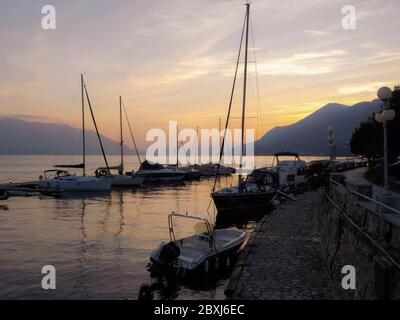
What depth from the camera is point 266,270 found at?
13.9 m

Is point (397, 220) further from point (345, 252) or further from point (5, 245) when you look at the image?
point (5, 245)

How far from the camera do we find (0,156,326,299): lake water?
49.1 feet

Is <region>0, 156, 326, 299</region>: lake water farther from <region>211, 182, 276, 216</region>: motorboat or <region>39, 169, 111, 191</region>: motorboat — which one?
<region>39, 169, 111, 191</region>: motorboat

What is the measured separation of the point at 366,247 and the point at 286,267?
465 centimetres

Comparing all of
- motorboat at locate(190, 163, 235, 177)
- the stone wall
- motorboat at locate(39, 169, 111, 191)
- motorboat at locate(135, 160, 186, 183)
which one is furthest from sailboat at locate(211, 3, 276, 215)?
motorboat at locate(190, 163, 235, 177)

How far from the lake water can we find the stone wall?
4846 millimetres

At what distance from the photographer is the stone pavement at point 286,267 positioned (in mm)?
11664

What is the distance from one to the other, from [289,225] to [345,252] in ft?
37.7

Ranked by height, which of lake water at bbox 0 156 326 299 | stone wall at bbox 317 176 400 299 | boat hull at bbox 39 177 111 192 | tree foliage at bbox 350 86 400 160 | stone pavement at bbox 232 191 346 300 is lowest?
lake water at bbox 0 156 326 299

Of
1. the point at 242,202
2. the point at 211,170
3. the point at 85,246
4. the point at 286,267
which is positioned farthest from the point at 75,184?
the point at 211,170

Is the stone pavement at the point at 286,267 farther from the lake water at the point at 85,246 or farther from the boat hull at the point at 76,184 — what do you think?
the boat hull at the point at 76,184

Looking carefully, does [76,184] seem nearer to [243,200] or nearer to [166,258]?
[243,200]

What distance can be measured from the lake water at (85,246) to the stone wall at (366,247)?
485 cm
